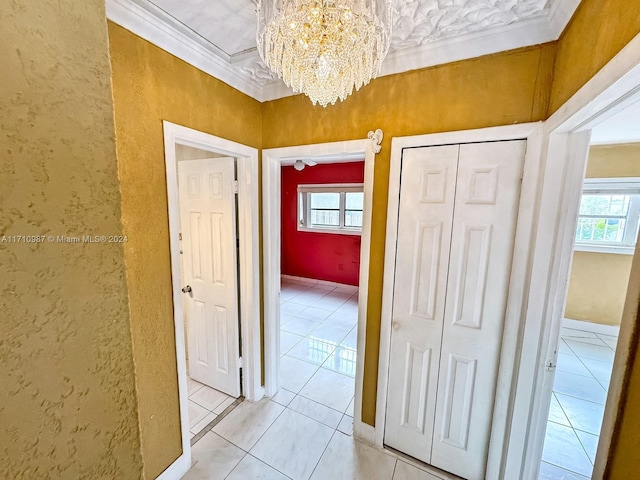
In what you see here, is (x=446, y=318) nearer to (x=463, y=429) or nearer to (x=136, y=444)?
(x=463, y=429)

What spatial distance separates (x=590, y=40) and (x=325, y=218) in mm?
4289

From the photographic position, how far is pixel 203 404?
2.14m

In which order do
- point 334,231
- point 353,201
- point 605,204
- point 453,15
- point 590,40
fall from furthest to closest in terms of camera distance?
point 334,231 → point 353,201 → point 605,204 → point 453,15 → point 590,40

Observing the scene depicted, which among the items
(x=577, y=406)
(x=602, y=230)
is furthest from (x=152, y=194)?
(x=602, y=230)

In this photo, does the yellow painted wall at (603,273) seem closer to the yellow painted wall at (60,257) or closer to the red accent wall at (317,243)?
the red accent wall at (317,243)

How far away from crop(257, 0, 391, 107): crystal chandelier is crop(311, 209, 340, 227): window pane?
389cm

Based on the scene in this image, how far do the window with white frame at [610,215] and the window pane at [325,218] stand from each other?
335 centimetres

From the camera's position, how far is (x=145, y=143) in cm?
128

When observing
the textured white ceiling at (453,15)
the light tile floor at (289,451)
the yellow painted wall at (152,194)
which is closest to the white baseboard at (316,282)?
the light tile floor at (289,451)

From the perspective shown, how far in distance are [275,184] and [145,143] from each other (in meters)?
0.91

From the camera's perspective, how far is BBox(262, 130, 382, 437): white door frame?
163 centimetres

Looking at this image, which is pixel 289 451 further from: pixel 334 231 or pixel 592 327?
pixel 592 327

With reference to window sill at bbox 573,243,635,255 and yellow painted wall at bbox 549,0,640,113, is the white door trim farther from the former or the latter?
window sill at bbox 573,243,635,255

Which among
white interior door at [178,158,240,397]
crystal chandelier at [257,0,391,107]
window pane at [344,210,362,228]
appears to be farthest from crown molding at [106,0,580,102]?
window pane at [344,210,362,228]
